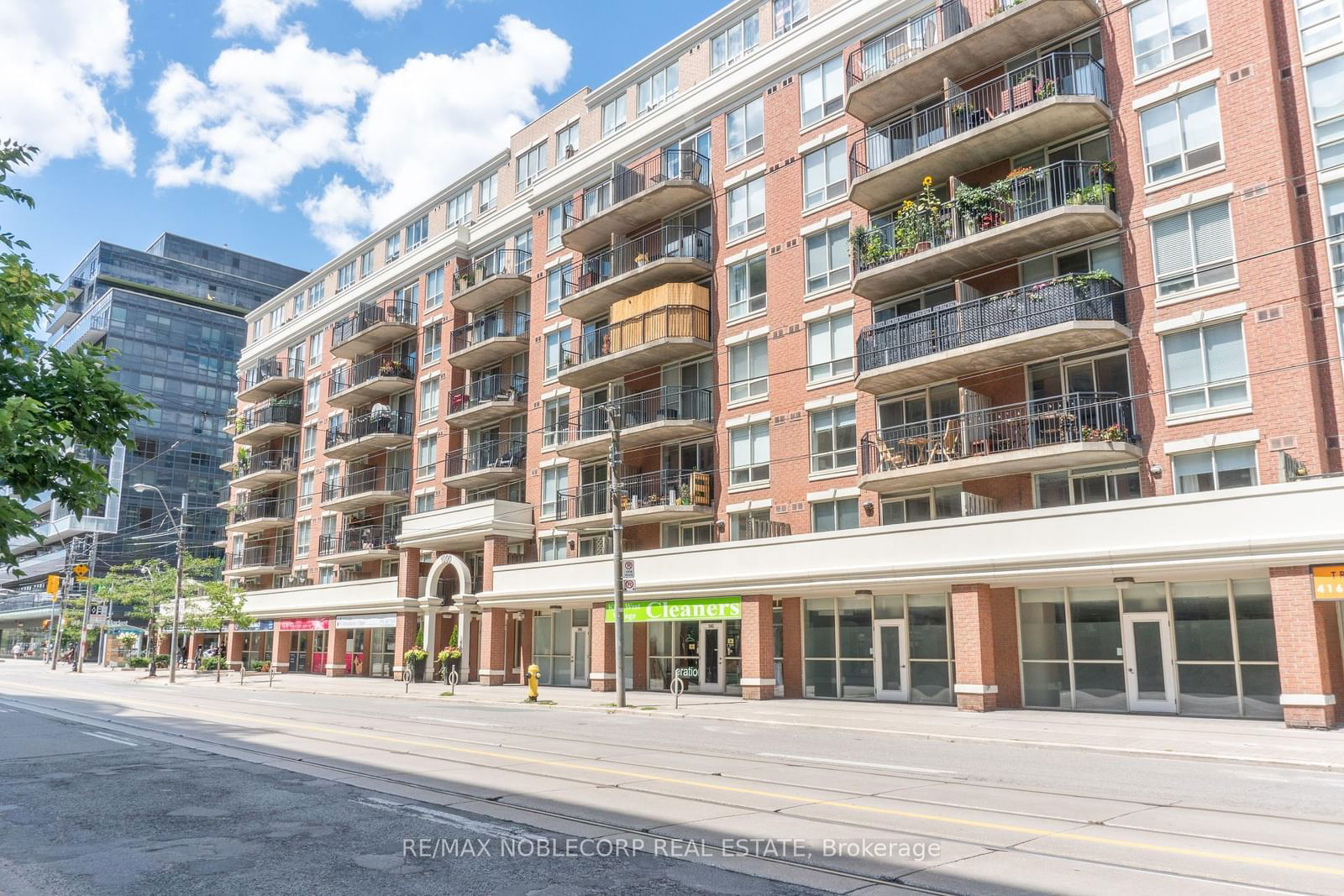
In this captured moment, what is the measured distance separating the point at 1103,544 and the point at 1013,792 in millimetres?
11307

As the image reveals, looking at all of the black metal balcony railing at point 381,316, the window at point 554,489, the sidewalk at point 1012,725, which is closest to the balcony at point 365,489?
the black metal balcony railing at point 381,316

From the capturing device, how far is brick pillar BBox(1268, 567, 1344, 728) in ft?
60.0

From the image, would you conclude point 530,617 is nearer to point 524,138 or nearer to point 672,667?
point 672,667

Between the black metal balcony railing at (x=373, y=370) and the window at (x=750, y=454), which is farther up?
the black metal balcony railing at (x=373, y=370)

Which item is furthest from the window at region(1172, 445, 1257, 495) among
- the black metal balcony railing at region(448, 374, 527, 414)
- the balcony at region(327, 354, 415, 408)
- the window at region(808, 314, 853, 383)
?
the balcony at region(327, 354, 415, 408)

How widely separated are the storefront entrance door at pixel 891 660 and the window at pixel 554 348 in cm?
1847

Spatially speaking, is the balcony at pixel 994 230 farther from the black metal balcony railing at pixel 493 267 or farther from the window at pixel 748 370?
the black metal balcony railing at pixel 493 267

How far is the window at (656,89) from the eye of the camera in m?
37.2

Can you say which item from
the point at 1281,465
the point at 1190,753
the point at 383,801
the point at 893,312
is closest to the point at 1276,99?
the point at 1281,465

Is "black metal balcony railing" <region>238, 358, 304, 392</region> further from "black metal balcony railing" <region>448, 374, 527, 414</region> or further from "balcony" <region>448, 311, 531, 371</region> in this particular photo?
"black metal balcony railing" <region>448, 374, 527, 414</region>

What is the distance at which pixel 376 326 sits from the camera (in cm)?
4841

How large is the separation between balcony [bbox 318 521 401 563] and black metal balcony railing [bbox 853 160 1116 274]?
29.9 metres

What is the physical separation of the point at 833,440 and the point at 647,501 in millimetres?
7766

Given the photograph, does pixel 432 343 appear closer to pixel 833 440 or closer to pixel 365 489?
pixel 365 489
